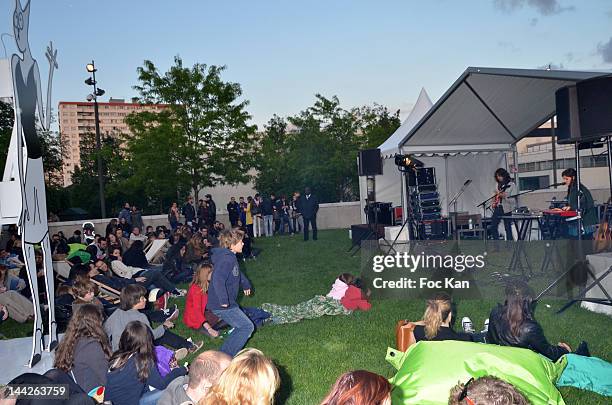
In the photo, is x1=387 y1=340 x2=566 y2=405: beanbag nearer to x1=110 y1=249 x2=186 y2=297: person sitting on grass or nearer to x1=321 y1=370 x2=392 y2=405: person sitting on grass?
x1=321 y1=370 x2=392 y2=405: person sitting on grass

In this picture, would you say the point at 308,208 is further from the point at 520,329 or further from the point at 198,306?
the point at 520,329

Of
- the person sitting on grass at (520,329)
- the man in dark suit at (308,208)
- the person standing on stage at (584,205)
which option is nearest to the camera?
the person sitting on grass at (520,329)

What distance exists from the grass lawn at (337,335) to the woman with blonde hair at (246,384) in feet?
6.79

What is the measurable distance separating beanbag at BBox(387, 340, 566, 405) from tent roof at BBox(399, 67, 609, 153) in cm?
724

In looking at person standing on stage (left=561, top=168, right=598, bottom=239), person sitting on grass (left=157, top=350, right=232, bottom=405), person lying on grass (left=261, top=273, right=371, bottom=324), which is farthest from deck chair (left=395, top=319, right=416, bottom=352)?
person standing on stage (left=561, top=168, right=598, bottom=239)

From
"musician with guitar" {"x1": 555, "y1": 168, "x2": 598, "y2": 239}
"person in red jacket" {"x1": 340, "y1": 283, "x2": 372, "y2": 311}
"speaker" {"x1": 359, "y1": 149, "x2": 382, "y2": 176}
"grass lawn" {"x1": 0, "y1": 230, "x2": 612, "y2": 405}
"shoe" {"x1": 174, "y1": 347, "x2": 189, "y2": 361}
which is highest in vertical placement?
"speaker" {"x1": 359, "y1": 149, "x2": 382, "y2": 176}

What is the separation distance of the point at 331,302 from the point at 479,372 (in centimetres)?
442

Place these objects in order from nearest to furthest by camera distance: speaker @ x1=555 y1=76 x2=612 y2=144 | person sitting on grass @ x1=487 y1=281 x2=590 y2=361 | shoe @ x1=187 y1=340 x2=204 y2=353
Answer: person sitting on grass @ x1=487 y1=281 x2=590 y2=361 → shoe @ x1=187 y1=340 x2=204 y2=353 → speaker @ x1=555 y1=76 x2=612 y2=144

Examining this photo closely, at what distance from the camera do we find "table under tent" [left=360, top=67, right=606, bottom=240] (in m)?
11.4

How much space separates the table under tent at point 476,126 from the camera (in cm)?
1135

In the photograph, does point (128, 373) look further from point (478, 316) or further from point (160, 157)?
point (160, 157)

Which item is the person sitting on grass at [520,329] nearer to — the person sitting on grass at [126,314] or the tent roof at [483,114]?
the person sitting on grass at [126,314]

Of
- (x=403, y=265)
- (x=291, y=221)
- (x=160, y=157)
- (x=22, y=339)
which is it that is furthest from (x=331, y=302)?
(x=160, y=157)

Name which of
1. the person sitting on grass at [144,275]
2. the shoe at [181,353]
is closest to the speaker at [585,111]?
the shoe at [181,353]
